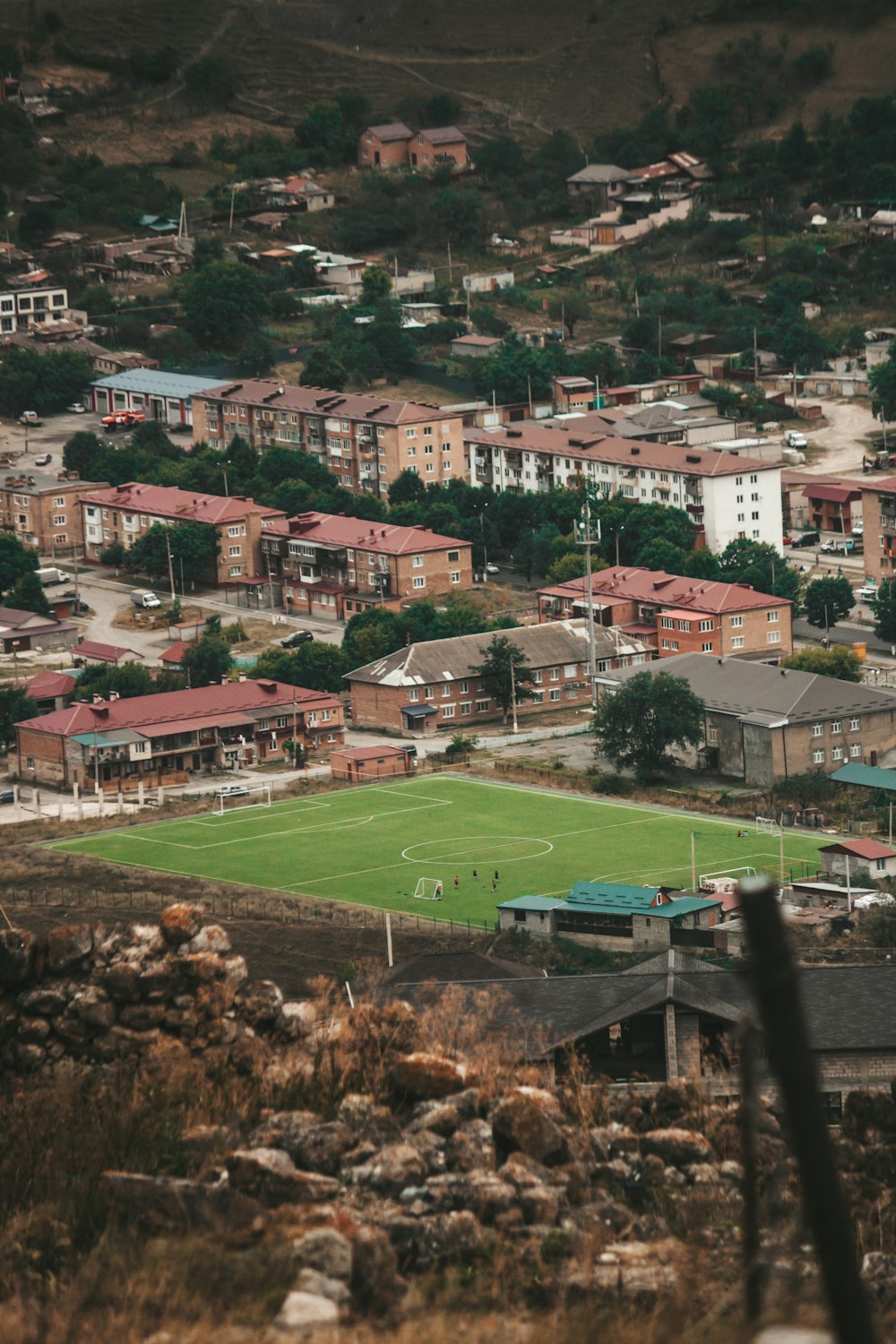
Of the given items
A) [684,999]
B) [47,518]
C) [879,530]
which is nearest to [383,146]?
[47,518]

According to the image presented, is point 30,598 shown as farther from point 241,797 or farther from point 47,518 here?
point 241,797

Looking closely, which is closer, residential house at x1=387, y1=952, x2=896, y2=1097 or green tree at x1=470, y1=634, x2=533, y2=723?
residential house at x1=387, y1=952, x2=896, y2=1097

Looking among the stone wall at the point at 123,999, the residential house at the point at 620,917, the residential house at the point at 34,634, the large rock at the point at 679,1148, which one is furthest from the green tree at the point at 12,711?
the large rock at the point at 679,1148

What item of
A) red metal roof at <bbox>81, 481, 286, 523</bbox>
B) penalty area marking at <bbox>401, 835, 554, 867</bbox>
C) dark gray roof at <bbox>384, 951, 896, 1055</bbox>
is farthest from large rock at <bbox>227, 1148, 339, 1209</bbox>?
red metal roof at <bbox>81, 481, 286, 523</bbox>

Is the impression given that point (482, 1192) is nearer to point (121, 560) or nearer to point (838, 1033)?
point (838, 1033)

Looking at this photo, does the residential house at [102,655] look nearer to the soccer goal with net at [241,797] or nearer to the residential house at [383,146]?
the soccer goal with net at [241,797]

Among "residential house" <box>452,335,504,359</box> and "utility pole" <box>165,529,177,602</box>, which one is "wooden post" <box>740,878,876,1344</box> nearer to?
"utility pole" <box>165,529,177,602</box>

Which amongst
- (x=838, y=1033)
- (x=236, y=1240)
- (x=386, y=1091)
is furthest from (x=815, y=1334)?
(x=838, y=1033)
